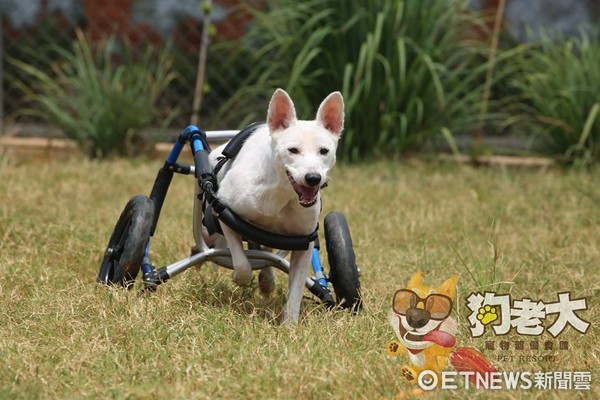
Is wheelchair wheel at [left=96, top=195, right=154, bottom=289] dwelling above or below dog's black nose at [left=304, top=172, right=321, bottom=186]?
below

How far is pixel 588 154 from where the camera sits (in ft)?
24.6

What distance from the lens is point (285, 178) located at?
352cm

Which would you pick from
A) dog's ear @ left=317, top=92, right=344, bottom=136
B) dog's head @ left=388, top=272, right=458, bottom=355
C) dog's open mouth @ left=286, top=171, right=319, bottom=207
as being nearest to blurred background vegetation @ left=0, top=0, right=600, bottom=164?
dog's ear @ left=317, top=92, right=344, bottom=136

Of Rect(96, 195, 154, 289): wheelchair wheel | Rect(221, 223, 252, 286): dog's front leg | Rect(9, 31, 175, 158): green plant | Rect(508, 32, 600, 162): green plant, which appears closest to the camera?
Rect(221, 223, 252, 286): dog's front leg

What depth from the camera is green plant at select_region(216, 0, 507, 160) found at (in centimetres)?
763

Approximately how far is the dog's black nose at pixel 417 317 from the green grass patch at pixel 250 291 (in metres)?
0.16

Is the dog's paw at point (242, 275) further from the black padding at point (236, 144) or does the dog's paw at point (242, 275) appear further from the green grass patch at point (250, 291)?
the black padding at point (236, 144)

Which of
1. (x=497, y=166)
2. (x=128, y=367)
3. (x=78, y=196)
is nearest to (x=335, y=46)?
(x=497, y=166)

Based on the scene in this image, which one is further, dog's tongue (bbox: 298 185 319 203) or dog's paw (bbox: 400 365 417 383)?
dog's tongue (bbox: 298 185 319 203)

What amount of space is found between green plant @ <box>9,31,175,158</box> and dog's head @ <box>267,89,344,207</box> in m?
4.37

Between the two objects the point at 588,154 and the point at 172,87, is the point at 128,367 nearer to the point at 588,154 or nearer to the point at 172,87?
the point at 588,154

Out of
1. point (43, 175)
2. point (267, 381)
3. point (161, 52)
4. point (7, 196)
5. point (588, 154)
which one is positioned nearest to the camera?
point (267, 381)

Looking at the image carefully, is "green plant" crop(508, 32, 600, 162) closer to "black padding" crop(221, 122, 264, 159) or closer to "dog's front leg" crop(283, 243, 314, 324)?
"black padding" crop(221, 122, 264, 159)

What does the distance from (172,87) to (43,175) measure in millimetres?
2287
